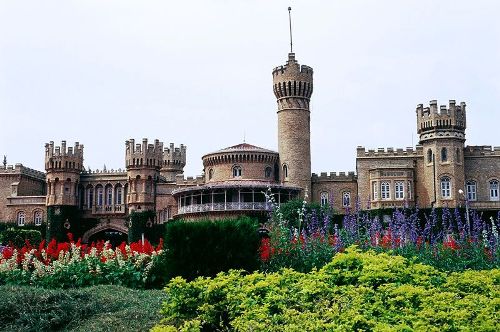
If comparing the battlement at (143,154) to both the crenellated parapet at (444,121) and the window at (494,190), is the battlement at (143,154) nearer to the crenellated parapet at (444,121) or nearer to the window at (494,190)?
the crenellated parapet at (444,121)

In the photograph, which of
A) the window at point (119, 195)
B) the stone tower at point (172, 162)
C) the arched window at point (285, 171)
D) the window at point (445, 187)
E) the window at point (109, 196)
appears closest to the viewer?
the window at point (445, 187)

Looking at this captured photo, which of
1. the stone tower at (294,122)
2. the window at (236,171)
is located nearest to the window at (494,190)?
the stone tower at (294,122)

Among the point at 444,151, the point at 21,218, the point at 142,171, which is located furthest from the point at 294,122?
the point at 21,218

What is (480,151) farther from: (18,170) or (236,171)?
(18,170)

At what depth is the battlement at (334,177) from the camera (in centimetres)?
5453

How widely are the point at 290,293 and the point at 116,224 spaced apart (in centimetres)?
5397

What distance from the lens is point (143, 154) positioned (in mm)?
57562

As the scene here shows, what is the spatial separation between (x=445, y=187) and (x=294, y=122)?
1293 centimetres

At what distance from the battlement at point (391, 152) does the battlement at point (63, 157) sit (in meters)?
25.9

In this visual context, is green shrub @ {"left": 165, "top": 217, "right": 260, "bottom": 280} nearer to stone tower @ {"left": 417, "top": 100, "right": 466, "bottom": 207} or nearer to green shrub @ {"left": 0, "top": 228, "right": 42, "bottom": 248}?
green shrub @ {"left": 0, "top": 228, "right": 42, "bottom": 248}

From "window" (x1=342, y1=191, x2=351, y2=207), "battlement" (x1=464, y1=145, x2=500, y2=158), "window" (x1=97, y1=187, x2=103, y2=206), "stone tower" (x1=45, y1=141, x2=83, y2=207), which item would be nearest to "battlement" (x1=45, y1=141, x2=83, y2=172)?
"stone tower" (x1=45, y1=141, x2=83, y2=207)

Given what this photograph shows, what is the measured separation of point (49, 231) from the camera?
188ft

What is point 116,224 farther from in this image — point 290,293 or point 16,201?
point 290,293

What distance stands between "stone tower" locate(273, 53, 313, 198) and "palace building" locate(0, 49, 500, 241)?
3.2 inches
